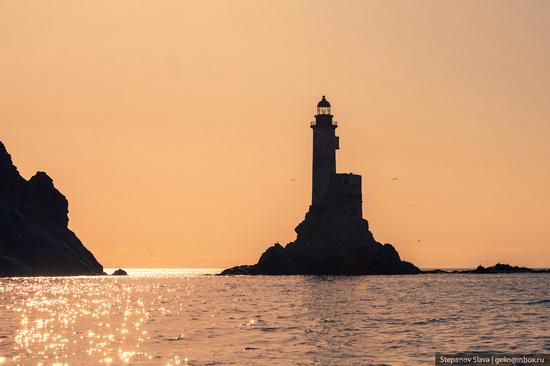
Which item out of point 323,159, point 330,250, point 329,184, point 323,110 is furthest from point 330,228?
point 323,110

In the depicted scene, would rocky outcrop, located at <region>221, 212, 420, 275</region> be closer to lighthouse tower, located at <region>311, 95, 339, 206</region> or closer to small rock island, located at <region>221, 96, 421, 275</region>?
small rock island, located at <region>221, 96, 421, 275</region>

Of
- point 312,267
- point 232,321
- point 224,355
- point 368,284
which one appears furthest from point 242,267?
point 224,355

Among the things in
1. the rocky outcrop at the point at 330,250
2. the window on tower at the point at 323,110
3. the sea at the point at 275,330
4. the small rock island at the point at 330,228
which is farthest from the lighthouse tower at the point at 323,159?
the sea at the point at 275,330

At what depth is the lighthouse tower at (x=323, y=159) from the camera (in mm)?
155625

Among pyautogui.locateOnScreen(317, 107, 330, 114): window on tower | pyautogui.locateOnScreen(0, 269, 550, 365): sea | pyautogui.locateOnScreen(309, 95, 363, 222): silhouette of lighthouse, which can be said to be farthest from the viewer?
pyautogui.locateOnScreen(317, 107, 330, 114): window on tower

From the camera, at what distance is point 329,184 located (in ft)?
509

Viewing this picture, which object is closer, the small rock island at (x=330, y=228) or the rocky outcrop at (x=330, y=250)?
the small rock island at (x=330, y=228)

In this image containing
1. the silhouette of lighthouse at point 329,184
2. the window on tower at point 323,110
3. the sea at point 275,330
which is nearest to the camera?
the sea at point 275,330

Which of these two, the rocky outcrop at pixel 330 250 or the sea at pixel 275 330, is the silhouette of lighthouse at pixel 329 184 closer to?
the rocky outcrop at pixel 330 250

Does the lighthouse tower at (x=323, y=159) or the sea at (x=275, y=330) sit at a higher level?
the lighthouse tower at (x=323, y=159)

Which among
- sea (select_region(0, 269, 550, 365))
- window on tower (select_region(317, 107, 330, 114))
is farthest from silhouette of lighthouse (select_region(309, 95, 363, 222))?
sea (select_region(0, 269, 550, 365))

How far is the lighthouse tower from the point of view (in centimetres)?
15562

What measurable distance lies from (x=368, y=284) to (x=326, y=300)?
3503cm

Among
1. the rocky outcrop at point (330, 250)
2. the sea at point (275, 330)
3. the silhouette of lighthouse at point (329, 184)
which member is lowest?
the sea at point (275, 330)
